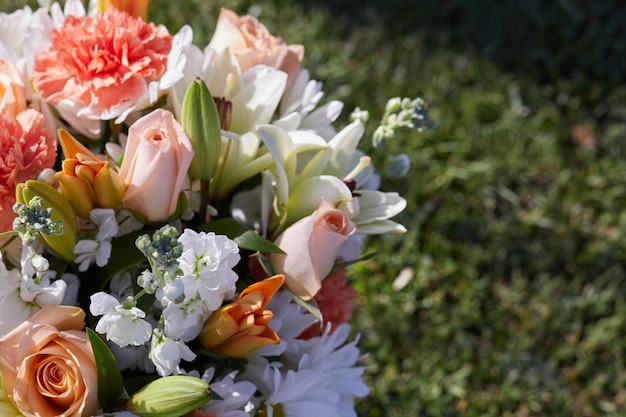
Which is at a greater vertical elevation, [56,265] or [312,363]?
[56,265]

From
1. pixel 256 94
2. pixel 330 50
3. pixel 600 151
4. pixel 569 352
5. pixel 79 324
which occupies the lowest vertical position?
pixel 569 352

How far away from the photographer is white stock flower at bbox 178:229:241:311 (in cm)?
70

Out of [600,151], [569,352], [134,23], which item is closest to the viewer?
[134,23]

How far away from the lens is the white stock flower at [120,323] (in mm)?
700

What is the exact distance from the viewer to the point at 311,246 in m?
0.79

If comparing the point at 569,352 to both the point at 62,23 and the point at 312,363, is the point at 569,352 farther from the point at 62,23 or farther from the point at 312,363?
the point at 62,23

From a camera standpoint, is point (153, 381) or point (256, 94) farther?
point (256, 94)

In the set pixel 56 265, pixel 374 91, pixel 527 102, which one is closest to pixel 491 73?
pixel 527 102

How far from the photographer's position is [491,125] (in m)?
1.97

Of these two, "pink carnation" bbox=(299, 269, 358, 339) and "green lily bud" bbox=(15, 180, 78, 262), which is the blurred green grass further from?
"green lily bud" bbox=(15, 180, 78, 262)

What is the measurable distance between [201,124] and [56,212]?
0.51 feet

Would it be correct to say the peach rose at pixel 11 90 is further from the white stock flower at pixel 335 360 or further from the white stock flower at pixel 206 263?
the white stock flower at pixel 335 360

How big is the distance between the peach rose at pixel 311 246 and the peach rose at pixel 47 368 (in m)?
0.21

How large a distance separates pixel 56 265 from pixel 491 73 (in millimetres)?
1503
